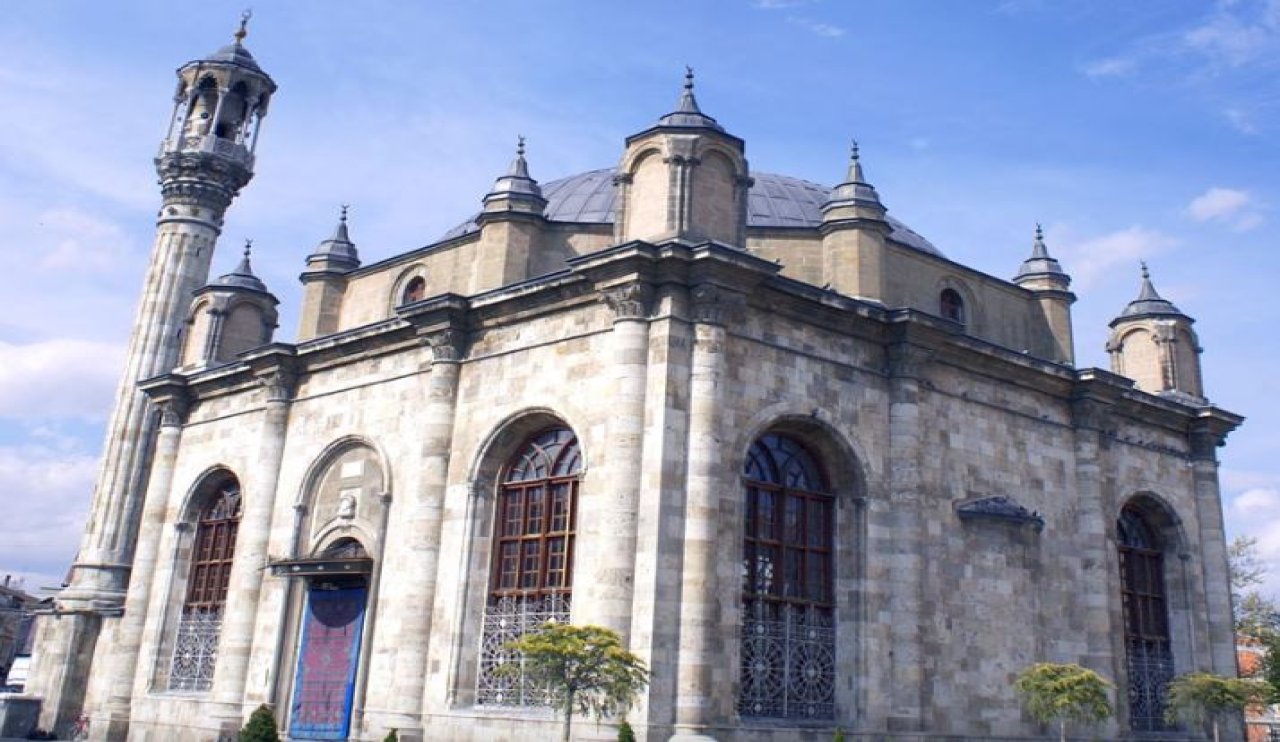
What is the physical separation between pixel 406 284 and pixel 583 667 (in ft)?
41.0

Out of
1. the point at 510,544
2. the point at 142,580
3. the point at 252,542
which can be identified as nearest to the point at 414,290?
the point at 252,542

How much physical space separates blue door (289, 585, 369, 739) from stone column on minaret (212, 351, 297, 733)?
137 cm

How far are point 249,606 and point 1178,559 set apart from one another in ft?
66.0

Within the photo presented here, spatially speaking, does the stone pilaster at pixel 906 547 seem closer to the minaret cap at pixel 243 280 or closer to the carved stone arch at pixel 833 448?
the carved stone arch at pixel 833 448

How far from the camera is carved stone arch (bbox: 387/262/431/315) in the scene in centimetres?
2412

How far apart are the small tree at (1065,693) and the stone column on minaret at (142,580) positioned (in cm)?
1869

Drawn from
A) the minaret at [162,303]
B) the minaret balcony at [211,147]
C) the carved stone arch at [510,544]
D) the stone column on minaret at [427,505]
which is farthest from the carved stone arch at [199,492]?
the minaret balcony at [211,147]

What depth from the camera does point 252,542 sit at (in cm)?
2317

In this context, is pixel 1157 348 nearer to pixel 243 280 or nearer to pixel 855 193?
pixel 855 193

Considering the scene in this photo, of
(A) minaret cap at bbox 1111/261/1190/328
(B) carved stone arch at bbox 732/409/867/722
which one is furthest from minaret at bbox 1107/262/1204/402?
(B) carved stone arch at bbox 732/409/867/722

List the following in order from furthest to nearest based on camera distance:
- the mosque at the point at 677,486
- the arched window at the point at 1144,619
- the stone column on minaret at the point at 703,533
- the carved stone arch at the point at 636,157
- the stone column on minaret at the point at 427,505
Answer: the arched window at the point at 1144,619, the stone column on minaret at the point at 427,505, the carved stone arch at the point at 636,157, the mosque at the point at 677,486, the stone column on minaret at the point at 703,533

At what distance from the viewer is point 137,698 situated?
975 inches

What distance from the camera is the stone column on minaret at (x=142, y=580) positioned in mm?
24875

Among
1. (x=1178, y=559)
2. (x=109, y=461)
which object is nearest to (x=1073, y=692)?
(x=1178, y=559)
